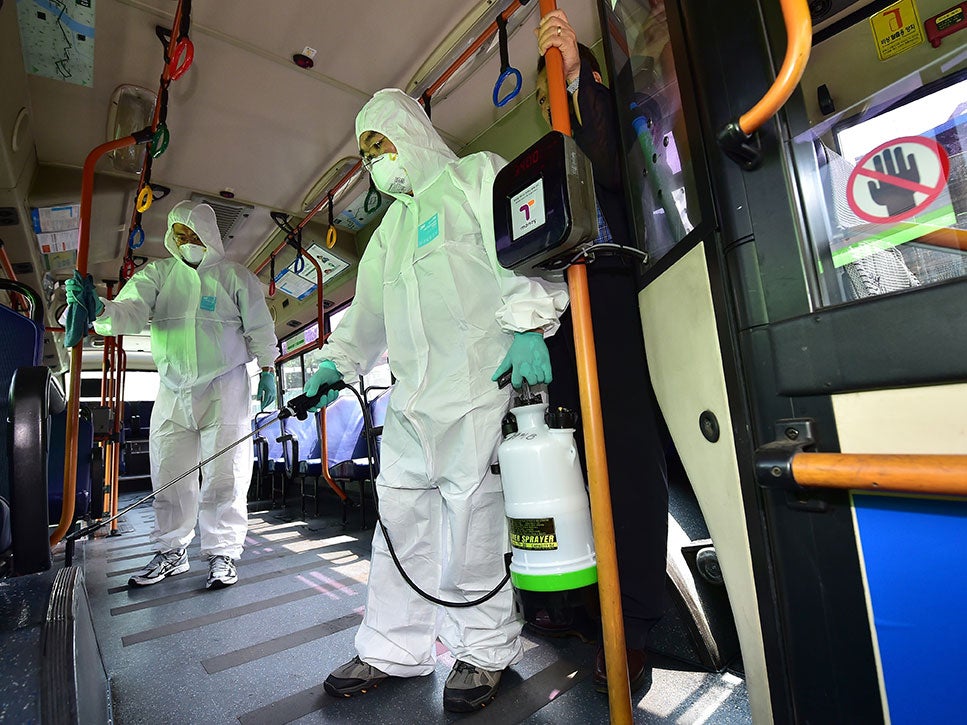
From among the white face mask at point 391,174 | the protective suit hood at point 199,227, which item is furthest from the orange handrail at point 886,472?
the protective suit hood at point 199,227

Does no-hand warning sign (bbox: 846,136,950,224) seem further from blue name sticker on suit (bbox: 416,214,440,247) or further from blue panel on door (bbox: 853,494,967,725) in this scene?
blue name sticker on suit (bbox: 416,214,440,247)

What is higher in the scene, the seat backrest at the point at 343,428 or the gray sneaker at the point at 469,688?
the seat backrest at the point at 343,428

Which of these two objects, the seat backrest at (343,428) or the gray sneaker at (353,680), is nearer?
the gray sneaker at (353,680)

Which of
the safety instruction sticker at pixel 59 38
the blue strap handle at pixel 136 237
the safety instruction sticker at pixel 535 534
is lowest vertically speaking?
the safety instruction sticker at pixel 535 534

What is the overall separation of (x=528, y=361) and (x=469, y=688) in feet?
2.67

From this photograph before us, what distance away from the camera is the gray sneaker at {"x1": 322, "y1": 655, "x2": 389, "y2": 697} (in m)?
1.30

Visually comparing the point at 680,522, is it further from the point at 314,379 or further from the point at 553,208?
the point at 314,379

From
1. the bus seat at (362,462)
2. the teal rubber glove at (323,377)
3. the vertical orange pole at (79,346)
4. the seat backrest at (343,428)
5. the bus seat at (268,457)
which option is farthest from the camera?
the bus seat at (268,457)

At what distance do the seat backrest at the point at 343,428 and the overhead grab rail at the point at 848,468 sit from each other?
377 centimetres

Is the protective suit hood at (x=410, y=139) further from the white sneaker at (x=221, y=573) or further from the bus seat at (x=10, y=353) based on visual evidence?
the white sneaker at (x=221, y=573)

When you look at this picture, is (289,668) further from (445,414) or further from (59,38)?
(59,38)

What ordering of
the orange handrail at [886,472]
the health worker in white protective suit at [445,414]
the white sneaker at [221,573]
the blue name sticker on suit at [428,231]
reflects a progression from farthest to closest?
the white sneaker at [221,573] → the blue name sticker on suit at [428,231] → the health worker in white protective suit at [445,414] → the orange handrail at [886,472]

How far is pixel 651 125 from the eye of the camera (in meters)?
0.92

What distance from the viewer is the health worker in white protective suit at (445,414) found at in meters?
1.27
